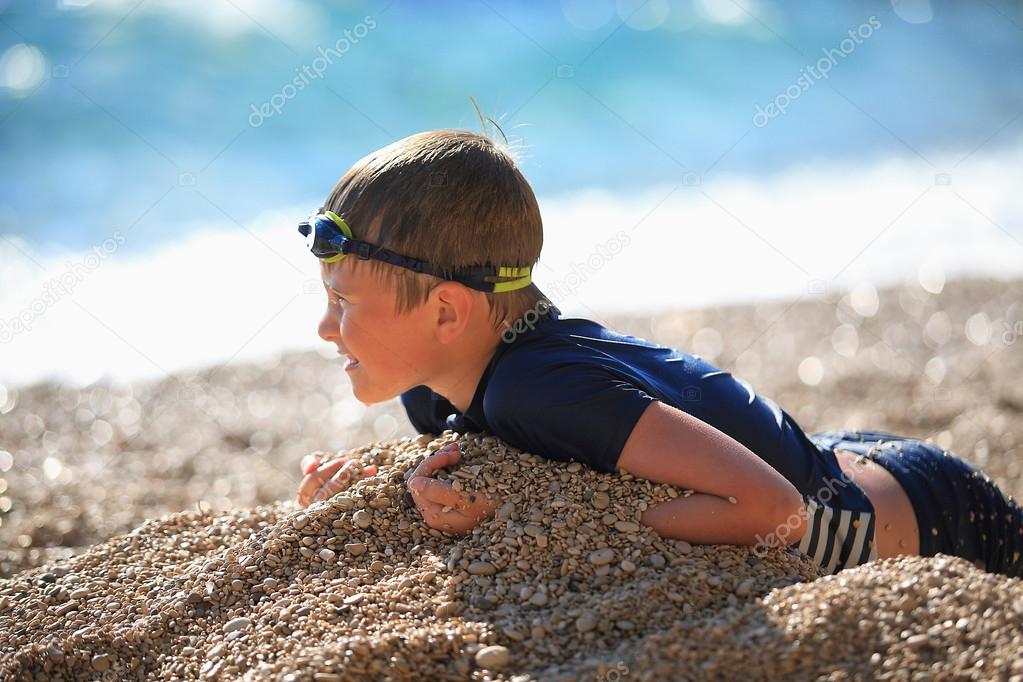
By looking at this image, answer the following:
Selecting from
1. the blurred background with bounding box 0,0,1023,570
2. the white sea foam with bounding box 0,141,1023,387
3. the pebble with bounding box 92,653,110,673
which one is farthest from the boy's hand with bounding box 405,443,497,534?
the white sea foam with bounding box 0,141,1023,387

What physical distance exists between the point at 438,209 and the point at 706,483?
3.17 feet

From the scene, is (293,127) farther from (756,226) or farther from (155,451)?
(155,451)

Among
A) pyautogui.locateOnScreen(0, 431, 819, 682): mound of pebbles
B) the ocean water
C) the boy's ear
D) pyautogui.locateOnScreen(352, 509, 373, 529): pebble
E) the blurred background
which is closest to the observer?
pyautogui.locateOnScreen(0, 431, 819, 682): mound of pebbles

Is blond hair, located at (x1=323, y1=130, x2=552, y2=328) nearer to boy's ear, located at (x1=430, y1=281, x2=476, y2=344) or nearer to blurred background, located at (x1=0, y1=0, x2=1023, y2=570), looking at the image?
boy's ear, located at (x1=430, y1=281, x2=476, y2=344)

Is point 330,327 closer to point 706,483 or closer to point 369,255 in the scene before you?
point 369,255

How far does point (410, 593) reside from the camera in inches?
84.5

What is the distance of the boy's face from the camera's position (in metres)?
2.55

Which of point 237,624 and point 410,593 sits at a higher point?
point 410,593

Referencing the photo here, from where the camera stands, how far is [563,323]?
2.62 m

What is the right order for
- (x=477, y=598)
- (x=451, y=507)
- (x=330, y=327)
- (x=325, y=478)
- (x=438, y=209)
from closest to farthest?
(x=477, y=598) < (x=451, y=507) < (x=438, y=209) < (x=330, y=327) < (x=325, y=478)

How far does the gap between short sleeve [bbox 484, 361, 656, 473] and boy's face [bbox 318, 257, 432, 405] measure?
11.0 inches

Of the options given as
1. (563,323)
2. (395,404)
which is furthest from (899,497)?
(395,404)

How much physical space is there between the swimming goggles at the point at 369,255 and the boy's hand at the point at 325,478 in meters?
0.61

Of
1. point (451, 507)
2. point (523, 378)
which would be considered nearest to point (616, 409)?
A: point (523, 378)
